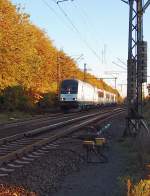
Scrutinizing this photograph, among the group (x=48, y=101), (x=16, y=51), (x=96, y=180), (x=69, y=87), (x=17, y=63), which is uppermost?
(x=16, y=51)

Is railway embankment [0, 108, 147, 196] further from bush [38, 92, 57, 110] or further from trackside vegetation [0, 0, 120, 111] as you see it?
bush [38, 92, 57, 110]

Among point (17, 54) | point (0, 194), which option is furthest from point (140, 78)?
point (17, 54)

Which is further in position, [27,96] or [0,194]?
[27,96]

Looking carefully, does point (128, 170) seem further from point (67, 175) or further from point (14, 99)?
point (14, 99)

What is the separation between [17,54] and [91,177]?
38084 millimetres

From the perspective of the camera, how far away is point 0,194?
27.6 feet

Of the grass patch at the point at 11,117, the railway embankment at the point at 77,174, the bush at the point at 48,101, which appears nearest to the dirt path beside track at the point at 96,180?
the railway embankment at the point at 77,174

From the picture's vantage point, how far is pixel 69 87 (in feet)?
170

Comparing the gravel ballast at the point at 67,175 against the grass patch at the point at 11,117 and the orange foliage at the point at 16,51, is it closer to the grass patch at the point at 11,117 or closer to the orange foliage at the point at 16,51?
the grass patch at the point at 11,117

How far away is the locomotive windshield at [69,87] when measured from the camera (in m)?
51.1

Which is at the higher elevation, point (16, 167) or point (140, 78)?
point (140, 78)

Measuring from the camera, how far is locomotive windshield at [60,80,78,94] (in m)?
51.1

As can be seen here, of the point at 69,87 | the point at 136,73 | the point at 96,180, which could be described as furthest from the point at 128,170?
the point at 69,87

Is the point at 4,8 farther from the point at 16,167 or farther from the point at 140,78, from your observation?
the point at 16,167
